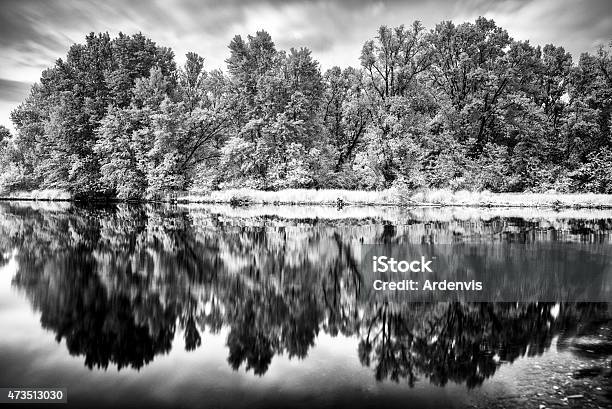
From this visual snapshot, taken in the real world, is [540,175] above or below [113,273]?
above

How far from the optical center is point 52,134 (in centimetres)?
4891

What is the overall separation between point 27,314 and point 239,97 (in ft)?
145

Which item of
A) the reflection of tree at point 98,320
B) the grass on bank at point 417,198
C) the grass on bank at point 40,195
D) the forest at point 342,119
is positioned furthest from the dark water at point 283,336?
the grass on bank at point 40,195

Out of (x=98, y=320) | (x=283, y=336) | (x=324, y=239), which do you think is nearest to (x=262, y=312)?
(x=283, y=336)

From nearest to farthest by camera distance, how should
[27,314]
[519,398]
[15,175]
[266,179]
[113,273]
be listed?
[519,398] → [27,314] → [113,273] → [266,179] → [15,175]

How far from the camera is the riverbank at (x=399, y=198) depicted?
35406 millimetres

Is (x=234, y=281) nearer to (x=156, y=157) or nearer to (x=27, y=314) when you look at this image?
(x=27, y=314)

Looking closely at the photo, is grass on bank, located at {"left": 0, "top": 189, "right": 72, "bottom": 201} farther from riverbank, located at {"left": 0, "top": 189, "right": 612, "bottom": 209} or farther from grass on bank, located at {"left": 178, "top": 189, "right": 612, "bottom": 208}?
grass on bank, located at {"left": 178, "top": 189, "right": 612, "bottom": 208}

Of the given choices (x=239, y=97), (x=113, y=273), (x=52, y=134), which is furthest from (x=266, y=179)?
(x=113, y=273)

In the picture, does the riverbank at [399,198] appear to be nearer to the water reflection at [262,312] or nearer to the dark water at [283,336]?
the water reflection at [262,312]

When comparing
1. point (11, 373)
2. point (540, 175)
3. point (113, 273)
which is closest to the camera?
point (11, 373)

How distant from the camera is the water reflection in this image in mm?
5980

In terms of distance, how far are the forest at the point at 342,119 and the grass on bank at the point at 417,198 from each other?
1.38 m

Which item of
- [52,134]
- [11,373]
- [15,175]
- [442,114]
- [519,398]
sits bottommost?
[11,373]
